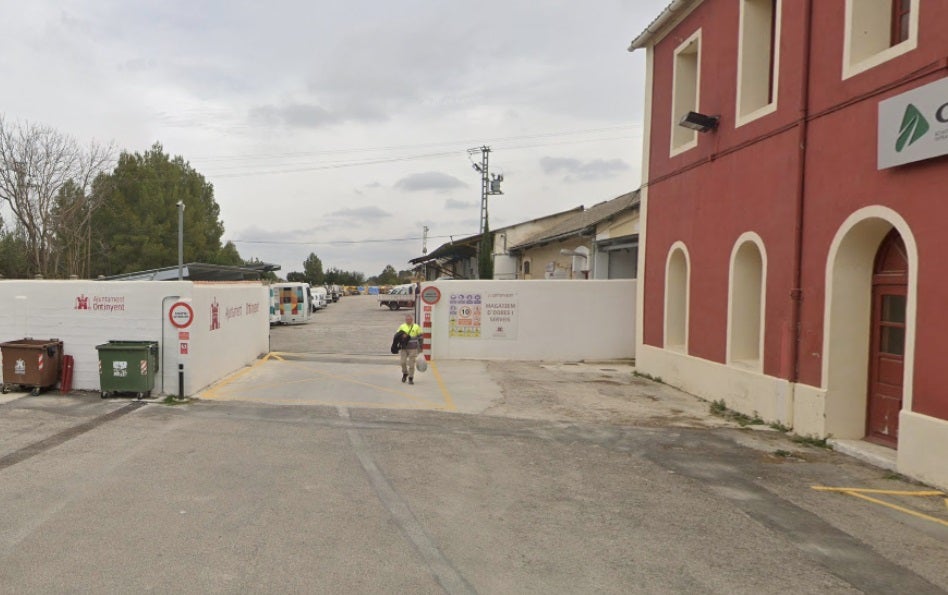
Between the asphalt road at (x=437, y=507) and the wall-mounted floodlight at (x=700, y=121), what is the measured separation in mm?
5650

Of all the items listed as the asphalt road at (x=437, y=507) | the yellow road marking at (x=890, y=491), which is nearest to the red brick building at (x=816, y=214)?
the yellow road marking at (x=890, y=491)

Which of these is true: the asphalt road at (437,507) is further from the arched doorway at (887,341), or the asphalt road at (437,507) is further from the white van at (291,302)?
the white van at (291,302)

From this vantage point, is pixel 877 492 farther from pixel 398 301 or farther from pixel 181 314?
pixel 398 301

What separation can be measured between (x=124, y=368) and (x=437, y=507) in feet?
25.2

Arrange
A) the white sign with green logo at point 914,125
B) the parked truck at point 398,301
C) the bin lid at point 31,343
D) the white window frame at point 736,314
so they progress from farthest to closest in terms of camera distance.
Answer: the parked truck at point 398,301 → the bin lid at point 31,343 → the white window frame at point 736,314 → the white sign with green logo at point 914,125

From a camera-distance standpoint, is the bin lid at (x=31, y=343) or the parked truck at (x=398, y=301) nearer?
the bin lid at (x=31, y=343)

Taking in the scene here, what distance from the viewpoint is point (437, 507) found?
5664 mm

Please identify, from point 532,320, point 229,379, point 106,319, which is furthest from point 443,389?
point 106,319

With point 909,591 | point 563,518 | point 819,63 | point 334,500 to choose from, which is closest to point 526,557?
point 563,518

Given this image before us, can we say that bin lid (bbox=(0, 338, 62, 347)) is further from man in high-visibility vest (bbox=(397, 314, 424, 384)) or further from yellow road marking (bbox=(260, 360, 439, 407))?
man in high-visibility vest (bbox=(397, 314, 424, 384))

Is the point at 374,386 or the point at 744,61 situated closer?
the point at 744,61

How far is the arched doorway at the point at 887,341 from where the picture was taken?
8.09 m

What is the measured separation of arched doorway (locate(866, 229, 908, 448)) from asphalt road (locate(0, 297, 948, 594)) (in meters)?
0.97

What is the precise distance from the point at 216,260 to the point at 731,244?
47.8m
